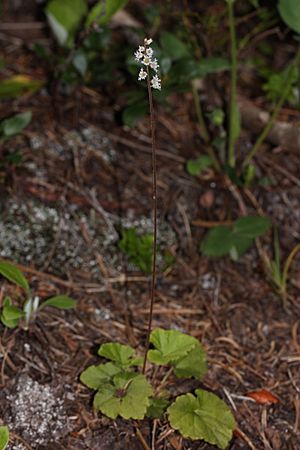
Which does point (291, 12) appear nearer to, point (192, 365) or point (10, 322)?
point (192, 365)

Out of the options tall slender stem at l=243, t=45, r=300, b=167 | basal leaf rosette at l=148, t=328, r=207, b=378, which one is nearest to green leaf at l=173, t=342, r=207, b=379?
basal leaf rosette at l=148, t=328, r=207, b=378

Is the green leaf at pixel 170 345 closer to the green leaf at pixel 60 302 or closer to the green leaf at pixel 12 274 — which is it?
the green leaf at pixel 60 302

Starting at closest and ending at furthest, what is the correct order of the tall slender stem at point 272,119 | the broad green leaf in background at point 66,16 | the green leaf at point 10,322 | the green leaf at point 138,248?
1. the green leaf at point 10,322
2. the green leaf at point 138,248
3. the tall slender stem at point 272,119
4. the broad green leaf in background at point 66,16

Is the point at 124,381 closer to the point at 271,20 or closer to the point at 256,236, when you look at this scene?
the point at 256,236

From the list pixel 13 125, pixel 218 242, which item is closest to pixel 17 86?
pixel 13 125

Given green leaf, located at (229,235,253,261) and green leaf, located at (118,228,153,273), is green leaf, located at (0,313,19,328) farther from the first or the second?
green leaf, located at (229,235,253,261)

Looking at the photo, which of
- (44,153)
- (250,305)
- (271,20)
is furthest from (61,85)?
(250,305)

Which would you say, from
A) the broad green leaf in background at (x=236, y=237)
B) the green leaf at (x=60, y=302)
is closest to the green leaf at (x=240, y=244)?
the broad green leaf in background at (x=236, y=237)
